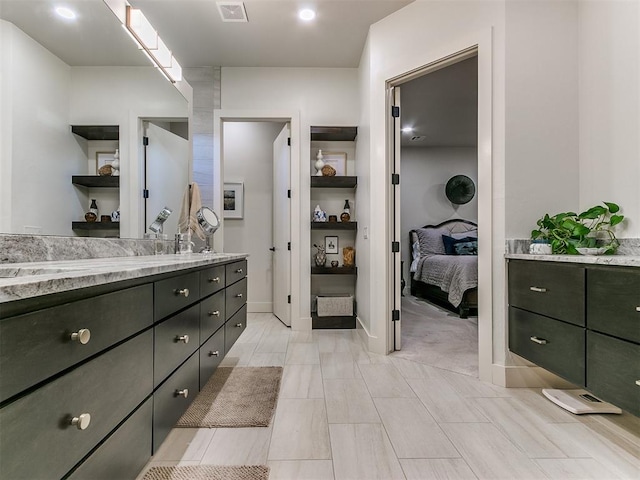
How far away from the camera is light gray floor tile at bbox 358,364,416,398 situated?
2021mm

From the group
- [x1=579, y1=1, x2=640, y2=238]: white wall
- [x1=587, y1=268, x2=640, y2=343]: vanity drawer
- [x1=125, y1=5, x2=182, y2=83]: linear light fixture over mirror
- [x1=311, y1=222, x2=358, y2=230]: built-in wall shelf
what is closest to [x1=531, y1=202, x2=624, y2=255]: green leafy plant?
[x1=579, y1=1, x2=640, y2=238]: white wall

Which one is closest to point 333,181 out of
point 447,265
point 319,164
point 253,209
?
point 319,164

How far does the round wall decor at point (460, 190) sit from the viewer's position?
20.0 ft

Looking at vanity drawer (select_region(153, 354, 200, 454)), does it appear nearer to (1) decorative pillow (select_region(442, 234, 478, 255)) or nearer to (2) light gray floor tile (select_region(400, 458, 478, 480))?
(2) light gray floor tile (select_region(400, 458, 478, 480))

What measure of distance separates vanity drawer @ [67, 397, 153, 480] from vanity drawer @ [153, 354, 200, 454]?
53mm

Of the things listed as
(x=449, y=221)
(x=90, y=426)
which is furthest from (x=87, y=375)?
(x=449, y=221)

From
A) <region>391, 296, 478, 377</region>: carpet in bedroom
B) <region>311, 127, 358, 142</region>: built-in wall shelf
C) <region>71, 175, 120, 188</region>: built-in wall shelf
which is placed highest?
<region>311, 127, 358, 142</region>: built-in wall shelf

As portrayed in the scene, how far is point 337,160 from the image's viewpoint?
148 inches

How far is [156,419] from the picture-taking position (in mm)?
1142

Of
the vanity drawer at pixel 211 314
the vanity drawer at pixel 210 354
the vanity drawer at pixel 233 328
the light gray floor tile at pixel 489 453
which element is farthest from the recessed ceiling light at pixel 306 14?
the light gray floor tile at pixel 489 453

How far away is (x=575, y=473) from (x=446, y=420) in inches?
21.0

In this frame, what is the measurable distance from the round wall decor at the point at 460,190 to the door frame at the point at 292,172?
3718mm

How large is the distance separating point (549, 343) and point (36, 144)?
2.66 m

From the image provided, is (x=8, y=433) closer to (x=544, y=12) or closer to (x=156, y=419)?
(x=156, y=419)
